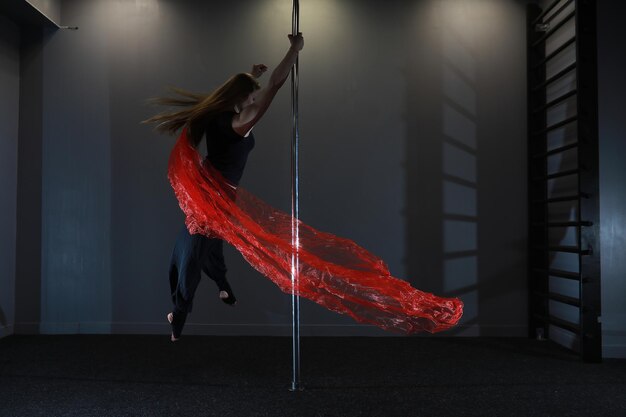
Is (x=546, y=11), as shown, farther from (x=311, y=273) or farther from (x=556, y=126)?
(x=311, y=273)

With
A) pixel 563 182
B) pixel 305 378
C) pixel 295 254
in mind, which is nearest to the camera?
pixel 295 254

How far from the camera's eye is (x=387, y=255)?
395cm

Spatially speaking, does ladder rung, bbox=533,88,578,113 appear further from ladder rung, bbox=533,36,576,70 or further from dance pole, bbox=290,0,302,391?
dance pole, bbox=290,0,302,391

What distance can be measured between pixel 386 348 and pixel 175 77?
8.24 feet

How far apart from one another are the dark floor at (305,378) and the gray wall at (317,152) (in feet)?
1.21

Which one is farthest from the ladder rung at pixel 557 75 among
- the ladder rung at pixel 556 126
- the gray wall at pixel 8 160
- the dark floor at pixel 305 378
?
the gray wall at pixel 8 160

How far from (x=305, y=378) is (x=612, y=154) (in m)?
2.37

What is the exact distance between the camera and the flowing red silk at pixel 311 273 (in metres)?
2.34

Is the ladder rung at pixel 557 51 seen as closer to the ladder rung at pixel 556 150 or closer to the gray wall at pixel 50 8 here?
the ladder rung at pixel 556 150

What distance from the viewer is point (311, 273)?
2.44 m

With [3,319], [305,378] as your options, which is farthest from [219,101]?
[3,319]

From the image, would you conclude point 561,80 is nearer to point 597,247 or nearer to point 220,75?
point 597,247

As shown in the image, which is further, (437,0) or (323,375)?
(437,0)

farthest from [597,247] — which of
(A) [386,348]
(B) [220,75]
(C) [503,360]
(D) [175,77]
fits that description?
(D) [175,77]
